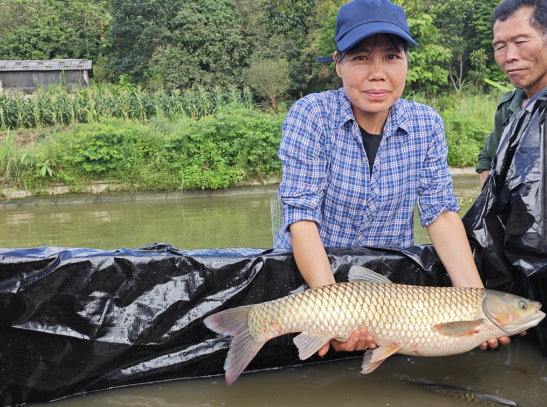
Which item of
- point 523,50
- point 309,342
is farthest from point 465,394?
point 523,50

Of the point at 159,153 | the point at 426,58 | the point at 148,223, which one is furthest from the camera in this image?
the point at 426,58

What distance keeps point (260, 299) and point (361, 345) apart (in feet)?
1.69

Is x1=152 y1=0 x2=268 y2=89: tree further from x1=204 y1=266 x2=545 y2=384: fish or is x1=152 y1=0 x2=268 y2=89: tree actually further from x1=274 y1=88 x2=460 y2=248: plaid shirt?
x1=204 y1=266 x2=545 y2=384: fish

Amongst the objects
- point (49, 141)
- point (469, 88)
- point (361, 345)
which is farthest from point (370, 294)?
point (469, 88)

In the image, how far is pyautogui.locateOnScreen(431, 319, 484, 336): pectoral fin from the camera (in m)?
1.77

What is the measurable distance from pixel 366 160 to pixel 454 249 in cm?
55

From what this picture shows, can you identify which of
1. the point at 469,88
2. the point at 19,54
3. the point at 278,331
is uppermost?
the point at 19,54

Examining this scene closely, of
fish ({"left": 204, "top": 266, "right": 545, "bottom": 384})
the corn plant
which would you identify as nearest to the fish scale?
fish ({"left": 204, "top": 266, "right": 545, "bottom": 384})

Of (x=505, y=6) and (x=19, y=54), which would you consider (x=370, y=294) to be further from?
(x=19, y=54)

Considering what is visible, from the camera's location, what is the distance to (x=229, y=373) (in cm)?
168

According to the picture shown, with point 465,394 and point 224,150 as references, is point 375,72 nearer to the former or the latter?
point 465,394

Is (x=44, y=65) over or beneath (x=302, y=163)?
over

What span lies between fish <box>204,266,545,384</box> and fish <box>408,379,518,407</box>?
21cm

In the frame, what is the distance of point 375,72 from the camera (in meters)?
1.93
